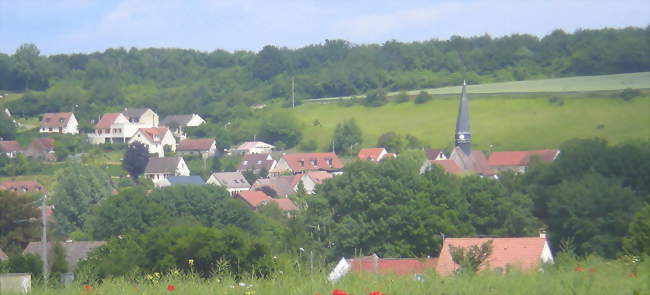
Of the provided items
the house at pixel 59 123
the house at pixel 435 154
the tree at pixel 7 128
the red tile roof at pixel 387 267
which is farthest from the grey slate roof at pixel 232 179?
the red tile roof at pixel 387 267

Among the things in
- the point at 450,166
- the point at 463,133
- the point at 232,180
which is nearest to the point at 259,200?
the point at 232,180

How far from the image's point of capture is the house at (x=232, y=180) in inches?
2511

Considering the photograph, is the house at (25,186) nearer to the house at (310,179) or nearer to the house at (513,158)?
the house at (310,179)

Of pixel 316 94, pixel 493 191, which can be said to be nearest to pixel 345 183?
pixel 493 191

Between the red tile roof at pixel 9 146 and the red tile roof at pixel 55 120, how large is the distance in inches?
374

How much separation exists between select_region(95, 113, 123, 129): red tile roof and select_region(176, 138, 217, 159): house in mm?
6248

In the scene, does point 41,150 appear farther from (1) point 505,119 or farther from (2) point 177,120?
Result: (1) point 505,119

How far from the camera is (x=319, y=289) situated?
7742 mm

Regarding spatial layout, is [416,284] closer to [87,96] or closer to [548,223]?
[548,223]

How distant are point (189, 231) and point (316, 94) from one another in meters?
76.9

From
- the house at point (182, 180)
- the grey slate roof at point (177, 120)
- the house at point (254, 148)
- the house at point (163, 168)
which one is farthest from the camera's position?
the grey slate roof at point (177, 120)

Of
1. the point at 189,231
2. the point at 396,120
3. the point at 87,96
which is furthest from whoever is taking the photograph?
the point at 87,96

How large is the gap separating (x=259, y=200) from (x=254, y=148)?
2339 centimetres

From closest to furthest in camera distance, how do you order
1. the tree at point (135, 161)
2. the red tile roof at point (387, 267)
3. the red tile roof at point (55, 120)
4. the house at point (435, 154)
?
the red tile roof at point (387, 267), the house at point (435, 154), the tree at point (135, 161), the red tile roof at point (55, 120)
